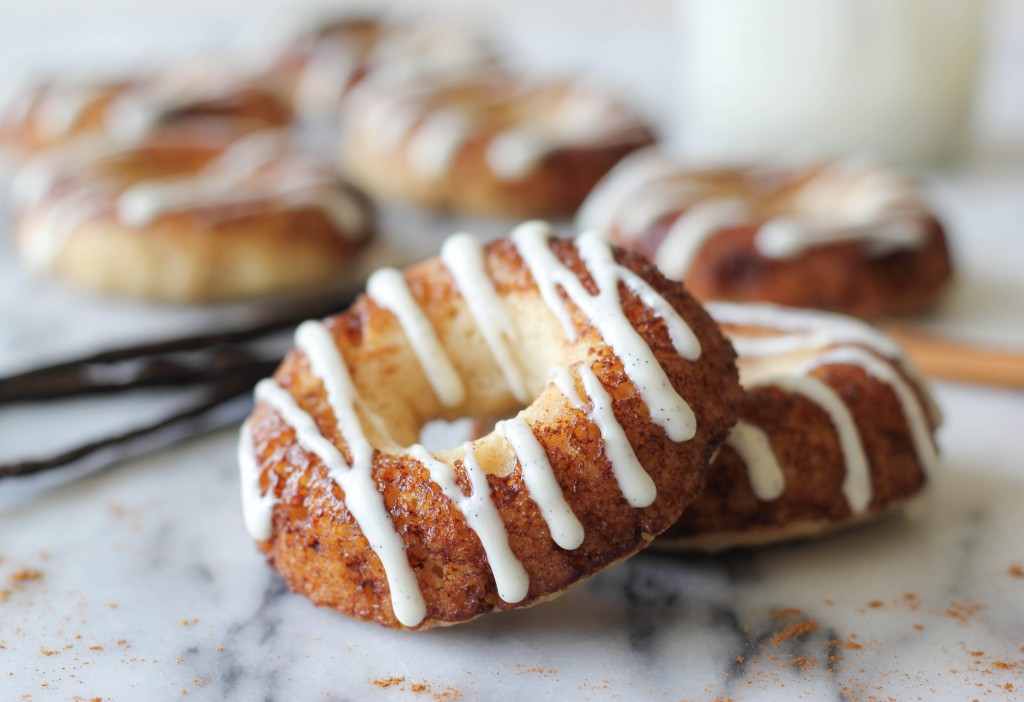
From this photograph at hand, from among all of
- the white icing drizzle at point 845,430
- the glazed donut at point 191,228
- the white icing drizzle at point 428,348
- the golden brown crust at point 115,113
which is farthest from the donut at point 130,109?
the white icing drizzle at point 845,430

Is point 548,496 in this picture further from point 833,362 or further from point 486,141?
point 486,141

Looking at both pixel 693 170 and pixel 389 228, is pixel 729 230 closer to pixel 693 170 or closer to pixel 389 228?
pixel 693 170

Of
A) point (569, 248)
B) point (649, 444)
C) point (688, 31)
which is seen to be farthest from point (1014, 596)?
point (688, 31)

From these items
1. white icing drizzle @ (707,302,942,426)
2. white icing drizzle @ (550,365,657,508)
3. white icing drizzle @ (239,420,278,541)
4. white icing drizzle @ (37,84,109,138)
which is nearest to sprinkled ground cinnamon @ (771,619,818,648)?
white icing drizzle @ (550,365,657,508)

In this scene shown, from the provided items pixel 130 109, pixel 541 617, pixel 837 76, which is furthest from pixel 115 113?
pixel 541 617

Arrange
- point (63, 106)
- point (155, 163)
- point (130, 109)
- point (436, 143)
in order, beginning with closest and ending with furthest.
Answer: point (155, 163)
point (436, 143)
point (130, 109)
point (63, 106)

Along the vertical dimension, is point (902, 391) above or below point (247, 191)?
below
